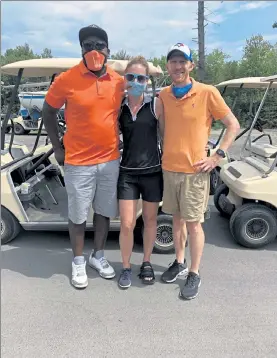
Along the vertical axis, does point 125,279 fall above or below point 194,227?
below

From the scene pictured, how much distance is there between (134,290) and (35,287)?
2.57 ft

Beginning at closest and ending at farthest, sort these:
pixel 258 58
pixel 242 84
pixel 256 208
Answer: pixel 256 208
pixel 242 84
pixel 258 58

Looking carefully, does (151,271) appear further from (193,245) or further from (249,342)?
(249,342)

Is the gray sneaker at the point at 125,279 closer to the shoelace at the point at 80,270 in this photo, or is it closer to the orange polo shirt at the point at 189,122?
the shoelace at the point at 80,270

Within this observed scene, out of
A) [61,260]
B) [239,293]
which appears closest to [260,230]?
[239,293]

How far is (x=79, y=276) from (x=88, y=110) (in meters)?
1.32

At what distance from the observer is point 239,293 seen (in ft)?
9.59

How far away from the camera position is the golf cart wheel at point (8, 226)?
12.0 ft

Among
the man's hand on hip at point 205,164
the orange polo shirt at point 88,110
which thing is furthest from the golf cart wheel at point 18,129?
the man's hand on hip at point 205,164

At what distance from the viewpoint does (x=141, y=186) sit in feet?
9.52

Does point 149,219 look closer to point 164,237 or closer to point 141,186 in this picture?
point 141,186

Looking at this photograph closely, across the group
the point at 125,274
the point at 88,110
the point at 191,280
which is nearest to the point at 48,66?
the point at 88,110

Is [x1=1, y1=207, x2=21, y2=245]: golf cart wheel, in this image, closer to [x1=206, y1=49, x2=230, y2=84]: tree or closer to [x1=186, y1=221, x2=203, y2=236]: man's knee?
[x1=186, y1=221, x2=203, y2=236]: man's knee

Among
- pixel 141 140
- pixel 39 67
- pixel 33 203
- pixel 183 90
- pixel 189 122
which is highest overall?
pixel 39 67
